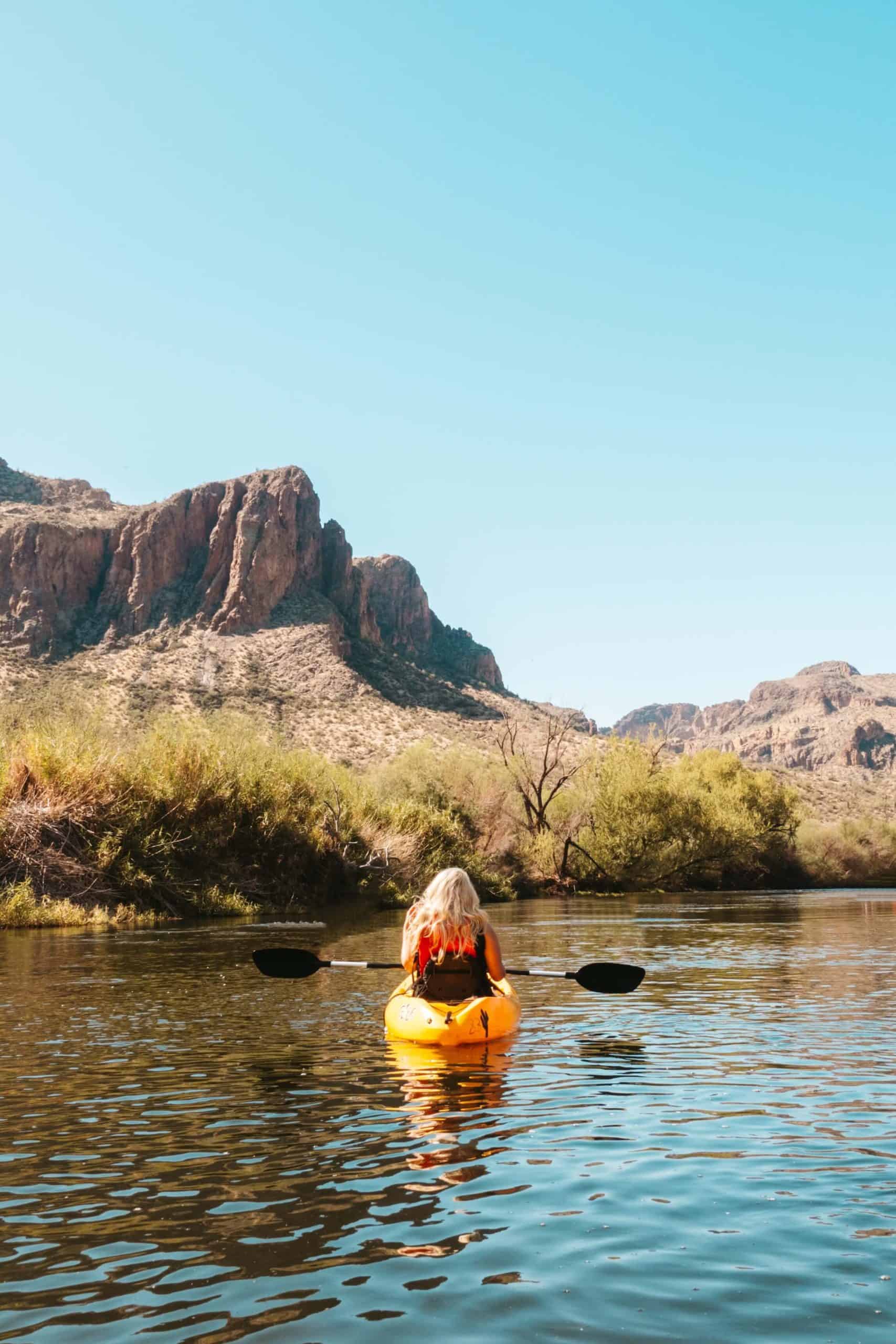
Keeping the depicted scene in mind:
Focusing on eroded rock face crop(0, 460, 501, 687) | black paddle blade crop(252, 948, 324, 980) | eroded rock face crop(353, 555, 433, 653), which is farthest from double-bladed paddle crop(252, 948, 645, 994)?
eroded rock face crop(353, 555, 433, 653)

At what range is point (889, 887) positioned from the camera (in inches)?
2312

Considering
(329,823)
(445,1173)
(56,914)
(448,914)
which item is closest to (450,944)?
(448,914)

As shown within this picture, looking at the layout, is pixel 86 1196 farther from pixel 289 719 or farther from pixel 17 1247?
pixel 289 719

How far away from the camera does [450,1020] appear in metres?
9.72

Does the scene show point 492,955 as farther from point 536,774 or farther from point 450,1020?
point 536,774

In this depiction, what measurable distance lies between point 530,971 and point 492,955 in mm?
1908

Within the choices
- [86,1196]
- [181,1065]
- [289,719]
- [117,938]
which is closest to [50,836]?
[117,938]

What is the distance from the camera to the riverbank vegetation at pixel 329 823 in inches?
947

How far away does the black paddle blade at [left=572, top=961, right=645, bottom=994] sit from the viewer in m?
11.7

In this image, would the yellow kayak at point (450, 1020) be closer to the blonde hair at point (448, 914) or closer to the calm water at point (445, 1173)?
the calm water at point (445, 1173)

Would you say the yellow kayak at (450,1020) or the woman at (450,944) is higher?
the woman at (450,944)

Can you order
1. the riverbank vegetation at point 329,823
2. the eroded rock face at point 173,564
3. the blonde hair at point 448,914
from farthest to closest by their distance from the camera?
1. the eroded rock face at point 173,564
2. the riverbank vegetation at point 329,823
3. the blonde hair at point 448,914

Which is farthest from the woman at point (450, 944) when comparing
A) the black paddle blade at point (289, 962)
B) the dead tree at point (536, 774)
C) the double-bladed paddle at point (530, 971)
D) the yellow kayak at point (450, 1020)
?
the dead tree at point (536, 774)

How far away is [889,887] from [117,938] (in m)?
47.4
